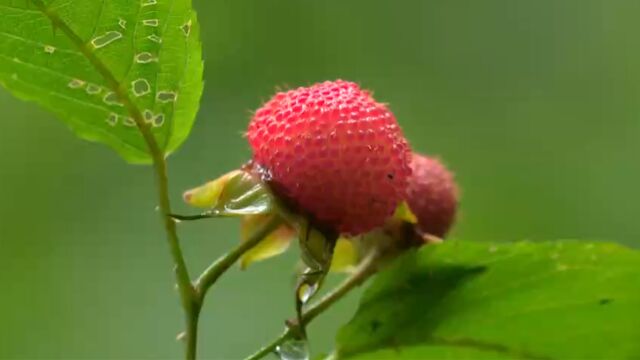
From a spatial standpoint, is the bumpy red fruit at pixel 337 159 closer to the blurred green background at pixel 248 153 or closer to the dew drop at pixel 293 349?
the dew drop at pixel 293 349

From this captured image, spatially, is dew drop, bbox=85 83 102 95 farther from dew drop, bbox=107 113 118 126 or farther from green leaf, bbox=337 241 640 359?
green leaf, bbox=337 241 640 359

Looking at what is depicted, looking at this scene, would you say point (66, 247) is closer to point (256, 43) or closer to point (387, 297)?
point (256, 43)

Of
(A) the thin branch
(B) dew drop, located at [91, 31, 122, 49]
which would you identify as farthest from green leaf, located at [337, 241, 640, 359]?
(B) dew drop, located at [91, 31, 122, 49]

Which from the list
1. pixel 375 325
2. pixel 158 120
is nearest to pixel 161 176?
pixel 158 120

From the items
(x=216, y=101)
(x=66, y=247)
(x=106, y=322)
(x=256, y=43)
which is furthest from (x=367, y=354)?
(x=256, y=43)

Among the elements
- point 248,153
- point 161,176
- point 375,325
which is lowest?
point 248,153

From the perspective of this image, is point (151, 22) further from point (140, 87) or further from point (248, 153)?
point (248, 153)

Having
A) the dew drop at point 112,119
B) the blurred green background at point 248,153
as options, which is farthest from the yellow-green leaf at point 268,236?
the blurred green background at point 248,153
